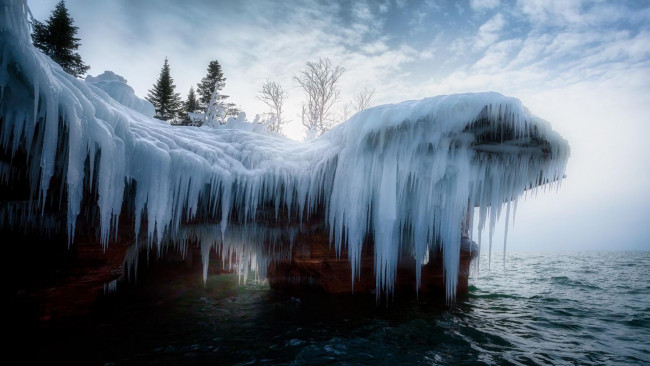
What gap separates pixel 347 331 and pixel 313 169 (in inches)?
132

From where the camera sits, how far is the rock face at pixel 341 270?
7.85 m

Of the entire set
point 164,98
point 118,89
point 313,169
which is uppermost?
point 164,98

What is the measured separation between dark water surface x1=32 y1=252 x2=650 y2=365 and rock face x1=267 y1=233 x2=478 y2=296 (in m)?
0.49

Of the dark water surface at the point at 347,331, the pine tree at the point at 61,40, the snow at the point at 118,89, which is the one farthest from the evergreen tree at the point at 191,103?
the dark water surface at the point at 347,331

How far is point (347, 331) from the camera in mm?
5445

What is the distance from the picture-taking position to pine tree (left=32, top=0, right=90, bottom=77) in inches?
561

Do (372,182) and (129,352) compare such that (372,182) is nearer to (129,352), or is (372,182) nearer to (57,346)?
(129,352)

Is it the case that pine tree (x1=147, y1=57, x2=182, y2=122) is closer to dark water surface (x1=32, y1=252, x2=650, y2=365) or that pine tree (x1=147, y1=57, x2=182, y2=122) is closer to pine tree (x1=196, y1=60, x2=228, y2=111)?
pine tree (x1=196, y1=60, x2=228, y2=111)

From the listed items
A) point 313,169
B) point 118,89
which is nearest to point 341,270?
point 313,169

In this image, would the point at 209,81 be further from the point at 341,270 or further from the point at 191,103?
the point at 341,270

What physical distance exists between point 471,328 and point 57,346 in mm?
7355

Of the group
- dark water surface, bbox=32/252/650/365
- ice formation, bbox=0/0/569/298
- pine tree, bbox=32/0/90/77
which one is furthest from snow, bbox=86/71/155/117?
pine tree, bbox=32/0/90/77

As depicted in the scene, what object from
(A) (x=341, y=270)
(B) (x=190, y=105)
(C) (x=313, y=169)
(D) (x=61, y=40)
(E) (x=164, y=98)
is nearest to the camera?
(C) (x=313, y=169)

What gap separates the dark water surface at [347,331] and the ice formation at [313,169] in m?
1.57
